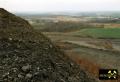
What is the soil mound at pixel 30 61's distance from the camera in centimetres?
740

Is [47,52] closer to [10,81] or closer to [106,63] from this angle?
[10,81]

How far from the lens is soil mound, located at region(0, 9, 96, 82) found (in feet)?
24.3

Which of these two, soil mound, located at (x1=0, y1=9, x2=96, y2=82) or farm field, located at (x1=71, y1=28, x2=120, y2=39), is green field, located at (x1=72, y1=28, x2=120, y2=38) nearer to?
farm field, located at (x1=71, y1=28, x2=120, y2=39)

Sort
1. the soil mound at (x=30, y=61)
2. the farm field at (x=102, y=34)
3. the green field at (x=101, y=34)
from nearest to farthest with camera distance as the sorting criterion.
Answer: the soil mound at (x=30, y=61)
the farm field at (x=102, y=34)
the green field at (x=101, y=34)

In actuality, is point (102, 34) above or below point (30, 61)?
below

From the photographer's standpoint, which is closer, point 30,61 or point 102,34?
point 30,61

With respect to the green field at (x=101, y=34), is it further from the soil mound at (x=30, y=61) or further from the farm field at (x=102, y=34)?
the soil mound at (x=30, y=61)

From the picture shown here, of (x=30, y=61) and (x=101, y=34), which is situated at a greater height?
(x=30, y=61)

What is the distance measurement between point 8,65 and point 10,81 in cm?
78

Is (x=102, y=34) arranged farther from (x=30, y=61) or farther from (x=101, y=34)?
(x=30, y=61)

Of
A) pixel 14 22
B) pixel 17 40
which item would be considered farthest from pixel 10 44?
pixel 14 22

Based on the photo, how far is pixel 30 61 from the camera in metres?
8.04

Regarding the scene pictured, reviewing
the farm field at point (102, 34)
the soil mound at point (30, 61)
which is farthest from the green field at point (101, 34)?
the soil mound at point (30, 61)

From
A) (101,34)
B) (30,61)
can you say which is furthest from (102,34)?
(30,61)
